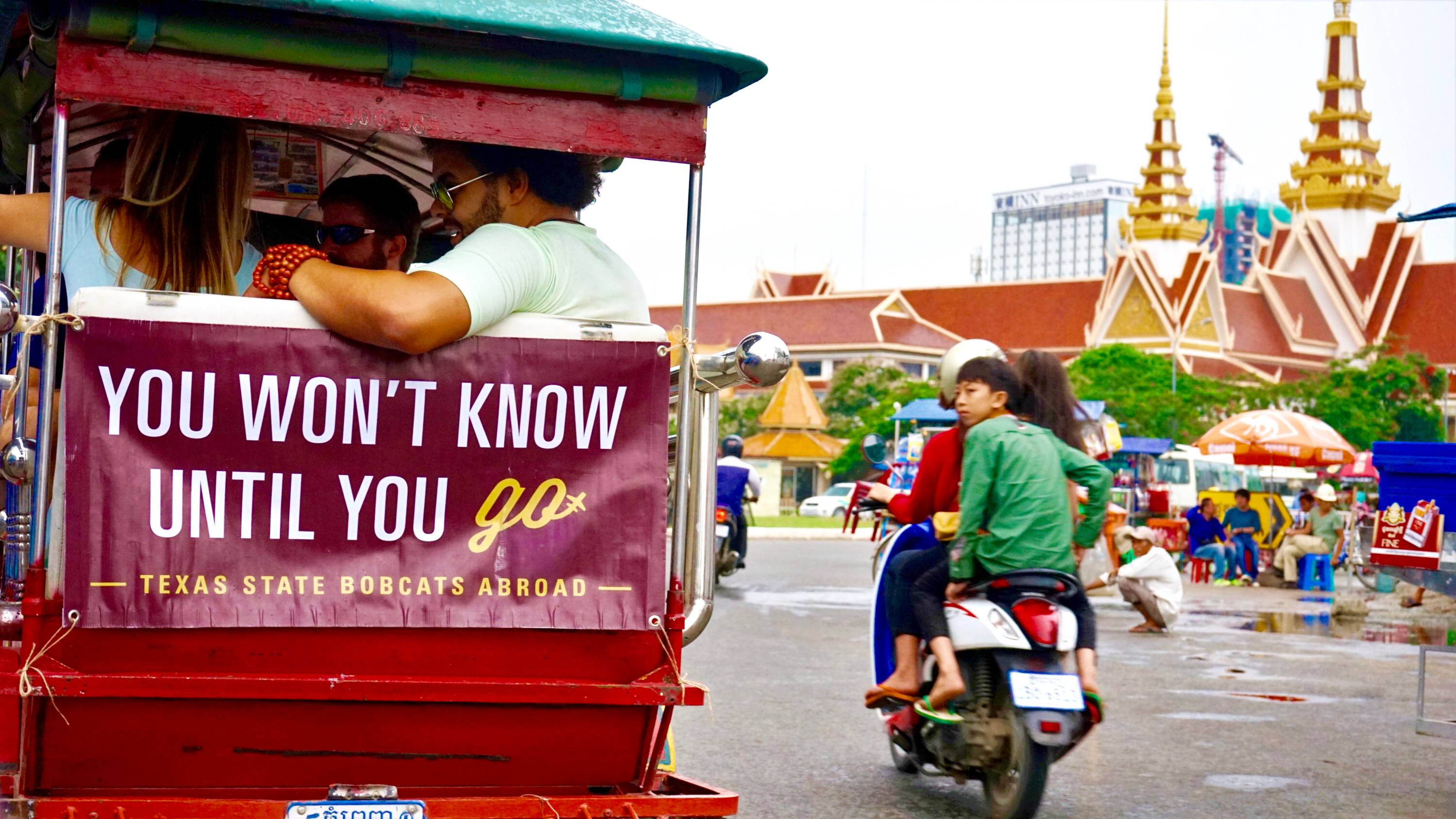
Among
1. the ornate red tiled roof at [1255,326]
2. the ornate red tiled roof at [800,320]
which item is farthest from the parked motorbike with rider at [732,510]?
the ornate red tiled roof at [800,320]

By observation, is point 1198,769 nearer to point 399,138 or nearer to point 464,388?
point 399,138

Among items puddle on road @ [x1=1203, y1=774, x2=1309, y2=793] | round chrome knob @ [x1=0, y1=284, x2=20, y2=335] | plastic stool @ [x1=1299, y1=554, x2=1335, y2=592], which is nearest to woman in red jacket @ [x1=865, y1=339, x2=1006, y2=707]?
puddle on road @ [x1=1203, y1=774, x2=1309, y2=793]

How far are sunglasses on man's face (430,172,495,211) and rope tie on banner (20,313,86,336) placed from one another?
84 cm

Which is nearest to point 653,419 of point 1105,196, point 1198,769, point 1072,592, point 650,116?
point 650,116

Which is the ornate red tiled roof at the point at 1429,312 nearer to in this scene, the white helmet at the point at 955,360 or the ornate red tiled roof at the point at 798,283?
the ornate red tiled roof at the point at 798,283

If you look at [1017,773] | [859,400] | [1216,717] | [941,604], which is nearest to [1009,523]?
[941,604]

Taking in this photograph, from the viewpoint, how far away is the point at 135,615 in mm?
3113

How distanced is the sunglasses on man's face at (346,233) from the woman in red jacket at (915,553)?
2.35 m

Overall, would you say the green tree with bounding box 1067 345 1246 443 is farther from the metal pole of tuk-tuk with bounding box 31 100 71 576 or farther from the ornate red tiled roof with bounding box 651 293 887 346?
the metal pole of tuk-tuk with bounding box 31 100 71 576

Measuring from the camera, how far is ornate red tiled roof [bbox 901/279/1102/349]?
284ft

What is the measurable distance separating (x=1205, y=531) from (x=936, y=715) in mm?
16787

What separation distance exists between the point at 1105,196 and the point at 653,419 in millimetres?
200488

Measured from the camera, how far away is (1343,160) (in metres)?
82.5

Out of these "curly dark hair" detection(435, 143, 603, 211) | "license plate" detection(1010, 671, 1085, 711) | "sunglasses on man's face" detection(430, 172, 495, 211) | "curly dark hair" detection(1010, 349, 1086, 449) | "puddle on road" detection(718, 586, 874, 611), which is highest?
"curly dark hair" detection(435, 143, 603, 211)
